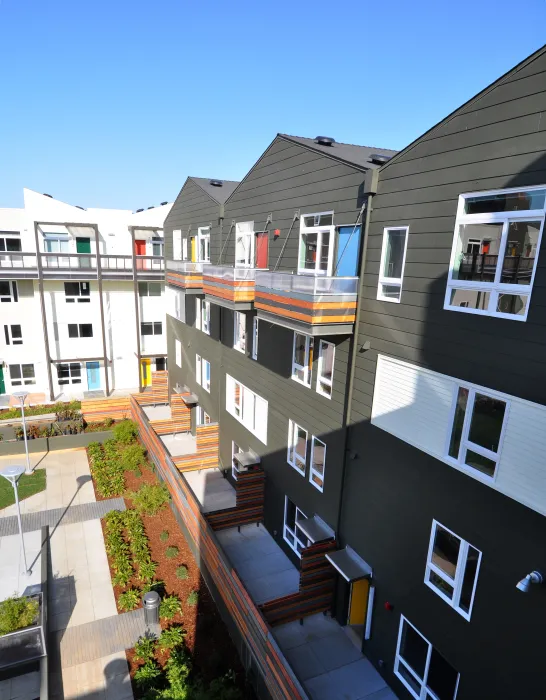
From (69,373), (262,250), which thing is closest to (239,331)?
(262,250)

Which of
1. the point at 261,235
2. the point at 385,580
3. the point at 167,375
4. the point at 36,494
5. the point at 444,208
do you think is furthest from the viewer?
the point at 167,375

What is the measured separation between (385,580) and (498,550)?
9.35 ft

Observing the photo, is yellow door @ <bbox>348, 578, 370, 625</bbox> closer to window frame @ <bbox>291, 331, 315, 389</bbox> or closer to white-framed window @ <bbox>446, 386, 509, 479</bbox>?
white-framed window @ <bbox>446, 386, 509, 479</bbox>

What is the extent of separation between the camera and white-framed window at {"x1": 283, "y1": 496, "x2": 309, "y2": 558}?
10.9m

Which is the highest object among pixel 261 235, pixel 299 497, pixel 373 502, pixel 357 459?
pixel 261 235

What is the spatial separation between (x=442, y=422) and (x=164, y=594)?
8657mm

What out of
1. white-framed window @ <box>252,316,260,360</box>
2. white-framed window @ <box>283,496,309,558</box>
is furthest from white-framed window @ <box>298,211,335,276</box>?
white-framed window @ <box>283,496,309,558</box>

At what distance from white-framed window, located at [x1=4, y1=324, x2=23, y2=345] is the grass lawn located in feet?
30.9

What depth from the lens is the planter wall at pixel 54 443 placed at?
17.8 metres

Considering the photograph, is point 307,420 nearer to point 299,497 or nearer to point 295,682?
point 299,497

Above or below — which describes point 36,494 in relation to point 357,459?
below

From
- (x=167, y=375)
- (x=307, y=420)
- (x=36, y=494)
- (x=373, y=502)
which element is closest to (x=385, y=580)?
(x=373, y=502)

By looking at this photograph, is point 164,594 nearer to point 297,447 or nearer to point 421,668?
point 297,447

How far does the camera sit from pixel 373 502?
26.1 feet
